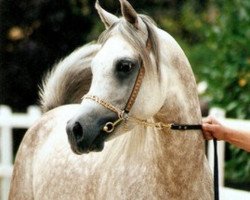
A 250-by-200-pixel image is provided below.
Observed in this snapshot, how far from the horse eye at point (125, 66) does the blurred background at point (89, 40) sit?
5.12ft

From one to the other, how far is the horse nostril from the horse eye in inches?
14.7

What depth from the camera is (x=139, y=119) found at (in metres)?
4.07

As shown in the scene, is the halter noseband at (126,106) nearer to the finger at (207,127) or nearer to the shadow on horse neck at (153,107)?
the shadow on horse neck at (153,107)

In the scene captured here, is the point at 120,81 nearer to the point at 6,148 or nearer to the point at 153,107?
the point at 153,107

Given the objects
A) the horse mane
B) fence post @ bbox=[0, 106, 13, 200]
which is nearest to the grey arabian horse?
the horse mane

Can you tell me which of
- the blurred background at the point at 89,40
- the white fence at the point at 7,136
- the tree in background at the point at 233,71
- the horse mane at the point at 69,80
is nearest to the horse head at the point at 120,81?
the horse mane at the point at 69,80

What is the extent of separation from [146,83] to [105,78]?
250 mm

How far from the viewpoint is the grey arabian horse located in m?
3.92

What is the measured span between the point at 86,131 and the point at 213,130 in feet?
2.68

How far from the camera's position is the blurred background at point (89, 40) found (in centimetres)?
793

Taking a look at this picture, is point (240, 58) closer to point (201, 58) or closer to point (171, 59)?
point (171, 59)

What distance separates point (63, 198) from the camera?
16.3 ft

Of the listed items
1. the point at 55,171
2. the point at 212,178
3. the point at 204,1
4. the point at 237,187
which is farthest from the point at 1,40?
the point at 212,178

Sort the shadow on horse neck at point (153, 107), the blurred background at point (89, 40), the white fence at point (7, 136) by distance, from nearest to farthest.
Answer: the shadow on horse neck at point (153, 107)
the blurred background at point (89, 40)
the white fence at point (7, 136)
